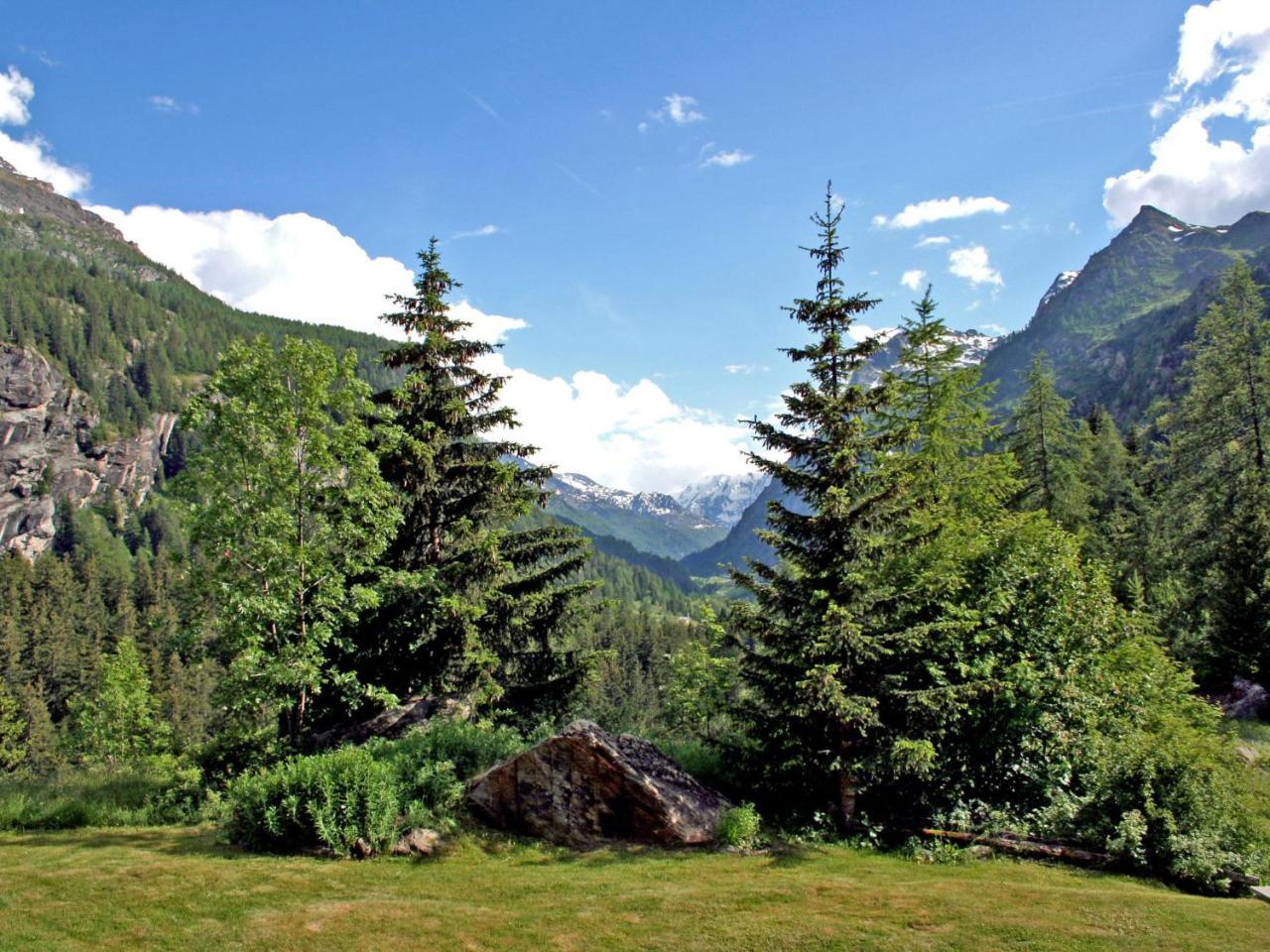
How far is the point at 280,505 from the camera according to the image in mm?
14742

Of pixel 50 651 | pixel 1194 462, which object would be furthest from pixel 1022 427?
pixel 50 651

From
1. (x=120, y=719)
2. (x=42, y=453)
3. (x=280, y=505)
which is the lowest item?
(x=120, y=719)

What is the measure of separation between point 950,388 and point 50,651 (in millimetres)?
97895

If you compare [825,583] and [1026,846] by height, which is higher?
[825,583]

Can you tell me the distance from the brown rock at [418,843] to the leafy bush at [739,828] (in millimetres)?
4846

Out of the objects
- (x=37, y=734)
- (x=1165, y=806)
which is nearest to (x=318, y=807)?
(x=1165, y=806)

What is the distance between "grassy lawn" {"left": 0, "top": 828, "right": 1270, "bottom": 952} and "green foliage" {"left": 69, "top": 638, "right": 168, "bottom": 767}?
40288mm

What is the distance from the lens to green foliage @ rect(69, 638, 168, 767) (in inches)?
1722

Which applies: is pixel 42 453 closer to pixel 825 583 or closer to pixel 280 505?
pixel 280 505

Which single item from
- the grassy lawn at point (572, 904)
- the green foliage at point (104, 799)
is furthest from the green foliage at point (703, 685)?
the green foliage at point (104, 799)

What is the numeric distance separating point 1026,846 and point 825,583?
217 inches

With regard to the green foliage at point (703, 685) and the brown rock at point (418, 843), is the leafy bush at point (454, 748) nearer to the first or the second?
the brown rock at point (418, 843)

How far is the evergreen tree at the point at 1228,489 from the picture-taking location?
25.0 m

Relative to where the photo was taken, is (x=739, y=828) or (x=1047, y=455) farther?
(x=1047, y=455)
